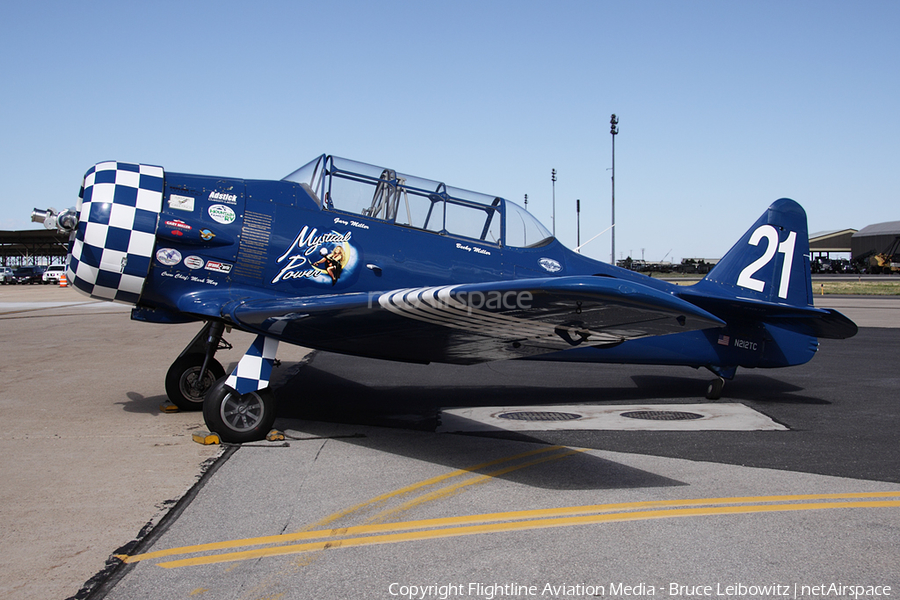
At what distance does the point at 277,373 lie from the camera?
30.5ft

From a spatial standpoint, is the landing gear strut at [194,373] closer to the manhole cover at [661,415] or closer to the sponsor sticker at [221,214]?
the sponsor sticker at [221,214]

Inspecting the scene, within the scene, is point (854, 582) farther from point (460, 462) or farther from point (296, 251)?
point (296, 251)

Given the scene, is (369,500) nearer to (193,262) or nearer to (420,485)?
(420,485)

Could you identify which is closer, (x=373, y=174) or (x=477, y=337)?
(x=477, y=337)

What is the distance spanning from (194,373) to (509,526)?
451cm

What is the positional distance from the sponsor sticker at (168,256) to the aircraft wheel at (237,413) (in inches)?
50.1

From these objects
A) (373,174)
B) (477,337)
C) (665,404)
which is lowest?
(665,404)

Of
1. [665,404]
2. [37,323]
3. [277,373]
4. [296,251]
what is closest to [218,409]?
[296,251]

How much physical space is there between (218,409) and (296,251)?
5.42 feet

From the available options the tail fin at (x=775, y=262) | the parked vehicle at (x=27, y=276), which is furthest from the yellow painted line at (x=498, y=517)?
the parked vehicle at (x=27, y=276)

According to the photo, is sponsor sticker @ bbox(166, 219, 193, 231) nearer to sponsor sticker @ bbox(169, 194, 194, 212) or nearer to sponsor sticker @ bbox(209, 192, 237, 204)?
sponsor sticker @ bbox(169, 194, 194, 212)

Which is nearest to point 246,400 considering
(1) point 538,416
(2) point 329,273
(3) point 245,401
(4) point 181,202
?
(3) point 245,401

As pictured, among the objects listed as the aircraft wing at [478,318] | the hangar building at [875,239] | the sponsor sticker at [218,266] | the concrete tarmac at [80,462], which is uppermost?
the hangar building at [875,239]

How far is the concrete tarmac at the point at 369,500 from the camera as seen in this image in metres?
3.04
